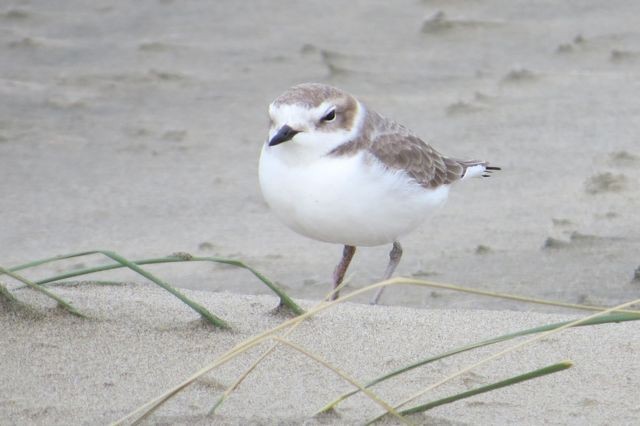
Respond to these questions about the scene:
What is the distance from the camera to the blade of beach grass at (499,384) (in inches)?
91.2

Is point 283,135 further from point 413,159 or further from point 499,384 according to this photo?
point 499,384

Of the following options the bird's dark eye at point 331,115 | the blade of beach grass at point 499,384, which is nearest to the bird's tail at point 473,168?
the bird's dark eye at point 331,115

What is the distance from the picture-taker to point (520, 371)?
314 centimetres

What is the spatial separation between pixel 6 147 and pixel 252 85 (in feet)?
6.21

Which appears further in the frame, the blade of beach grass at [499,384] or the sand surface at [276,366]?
the sand surface at [276,366]

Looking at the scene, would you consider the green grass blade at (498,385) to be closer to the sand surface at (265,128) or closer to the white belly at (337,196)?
the sand surface at (265,128)

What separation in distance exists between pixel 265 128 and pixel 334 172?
3750 mm

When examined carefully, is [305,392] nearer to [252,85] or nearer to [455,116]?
[455,116]

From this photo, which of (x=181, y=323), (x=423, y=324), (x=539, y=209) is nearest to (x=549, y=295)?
(x=539, y=209)

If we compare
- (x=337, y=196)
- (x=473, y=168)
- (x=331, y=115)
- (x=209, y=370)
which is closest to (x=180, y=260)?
(x=209, y=370)

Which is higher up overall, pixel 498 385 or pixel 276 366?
pixel 498 385

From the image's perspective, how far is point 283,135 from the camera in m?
4.14

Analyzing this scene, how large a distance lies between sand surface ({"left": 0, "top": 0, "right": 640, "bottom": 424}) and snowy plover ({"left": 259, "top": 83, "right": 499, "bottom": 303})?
648mm

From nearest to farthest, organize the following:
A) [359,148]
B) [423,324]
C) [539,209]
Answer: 1. [423,324]
2. [359,148]
3. [539,209]
